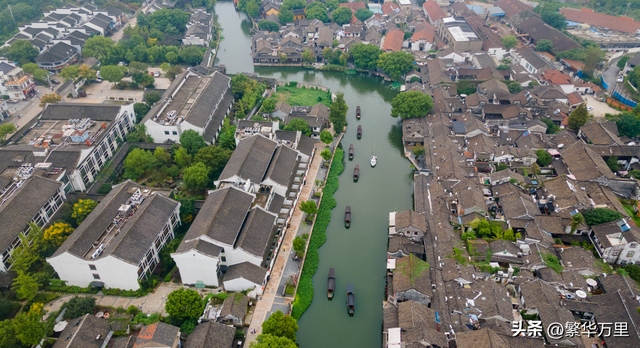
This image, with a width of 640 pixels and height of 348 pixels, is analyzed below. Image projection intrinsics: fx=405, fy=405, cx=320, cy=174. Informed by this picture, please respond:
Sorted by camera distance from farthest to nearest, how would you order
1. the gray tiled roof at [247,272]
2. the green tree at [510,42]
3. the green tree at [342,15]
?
the green tree at [342,15] < the green tree at [510,42] < the gray tiled roof at [247,272]

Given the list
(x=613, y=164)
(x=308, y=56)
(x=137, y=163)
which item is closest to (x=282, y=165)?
(x=137, y=163)

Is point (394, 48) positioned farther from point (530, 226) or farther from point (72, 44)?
point (72, 44)

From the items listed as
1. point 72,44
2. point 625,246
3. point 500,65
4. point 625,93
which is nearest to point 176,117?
point 72,44

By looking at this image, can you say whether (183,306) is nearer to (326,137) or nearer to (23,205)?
(23,205)

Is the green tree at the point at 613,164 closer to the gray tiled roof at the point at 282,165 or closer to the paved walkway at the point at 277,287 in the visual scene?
the paved walkway at the point at 277,287

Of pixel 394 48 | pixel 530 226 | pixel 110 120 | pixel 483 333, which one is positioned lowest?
pixel 483 333

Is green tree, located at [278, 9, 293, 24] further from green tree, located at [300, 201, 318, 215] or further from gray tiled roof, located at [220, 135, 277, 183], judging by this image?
green tree, located at [300, 201, 318, 215]

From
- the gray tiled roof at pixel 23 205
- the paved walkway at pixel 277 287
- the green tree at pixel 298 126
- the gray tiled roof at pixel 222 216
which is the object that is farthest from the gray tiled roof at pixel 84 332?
the green tree at pixel 298 126
